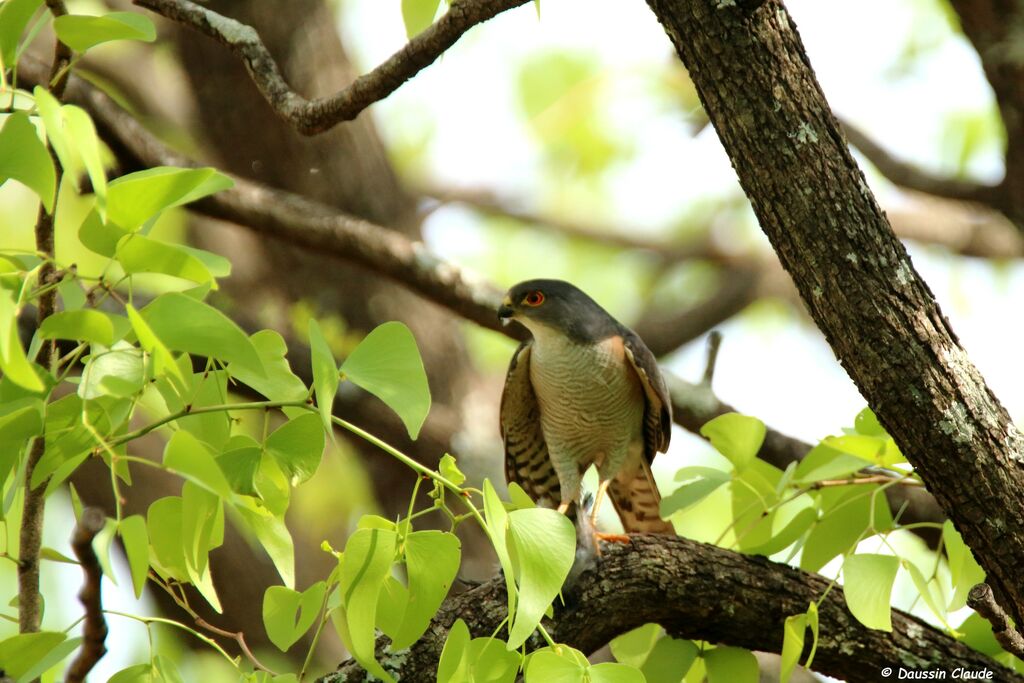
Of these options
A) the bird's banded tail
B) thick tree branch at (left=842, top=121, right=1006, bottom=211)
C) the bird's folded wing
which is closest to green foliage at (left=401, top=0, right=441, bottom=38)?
the bird's folded wing

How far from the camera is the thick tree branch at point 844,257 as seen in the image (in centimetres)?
244

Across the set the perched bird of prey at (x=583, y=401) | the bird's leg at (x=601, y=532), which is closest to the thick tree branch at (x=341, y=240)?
the perched bird of prey at (x=583, y=401)

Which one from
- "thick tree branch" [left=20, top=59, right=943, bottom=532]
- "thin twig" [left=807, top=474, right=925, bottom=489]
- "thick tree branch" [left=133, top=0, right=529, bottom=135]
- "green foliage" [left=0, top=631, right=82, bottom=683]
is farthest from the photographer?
"thick tree branch" [left=20, top=59, right=943, bottom=532]

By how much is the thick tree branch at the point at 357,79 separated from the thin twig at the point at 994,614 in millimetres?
1924

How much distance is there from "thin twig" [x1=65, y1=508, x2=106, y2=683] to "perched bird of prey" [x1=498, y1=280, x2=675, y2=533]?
275 centimetres

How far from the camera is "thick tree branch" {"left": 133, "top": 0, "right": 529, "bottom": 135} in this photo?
256 cm

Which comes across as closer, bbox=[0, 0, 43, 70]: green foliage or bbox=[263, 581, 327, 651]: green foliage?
bbox=[0, 0, 43, 70]: green foliage

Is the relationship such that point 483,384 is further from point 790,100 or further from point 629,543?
point 790,100

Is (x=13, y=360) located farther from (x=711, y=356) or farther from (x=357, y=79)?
(x=711, y=356)

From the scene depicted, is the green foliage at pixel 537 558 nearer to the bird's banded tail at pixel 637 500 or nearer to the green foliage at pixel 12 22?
the green foliage at pixel 12 22

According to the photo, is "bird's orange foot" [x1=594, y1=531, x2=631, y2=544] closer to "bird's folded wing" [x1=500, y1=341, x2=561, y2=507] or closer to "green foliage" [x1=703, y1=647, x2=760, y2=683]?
"green foliage" [x1=703, y1=647, x2=760, y2=683]

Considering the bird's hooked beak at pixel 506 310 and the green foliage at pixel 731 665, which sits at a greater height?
→ the bird's hooked beak at pixel 506 310

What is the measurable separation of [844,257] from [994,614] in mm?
1014

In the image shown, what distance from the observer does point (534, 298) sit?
4469 mm
